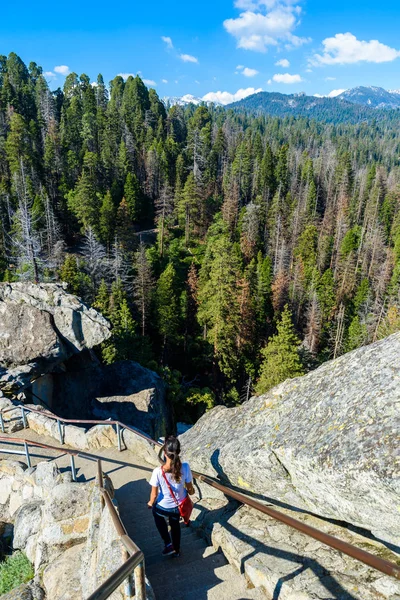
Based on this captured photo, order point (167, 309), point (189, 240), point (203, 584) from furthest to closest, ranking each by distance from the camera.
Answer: point (189, 240)
point (167, 309)
point (203, 584)

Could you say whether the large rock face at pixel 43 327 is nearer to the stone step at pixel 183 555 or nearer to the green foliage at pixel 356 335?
the stone step at pixel 183 555

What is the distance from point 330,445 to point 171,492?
2276mm

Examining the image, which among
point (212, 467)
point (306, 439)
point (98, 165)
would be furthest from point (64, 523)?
point (98, 165)

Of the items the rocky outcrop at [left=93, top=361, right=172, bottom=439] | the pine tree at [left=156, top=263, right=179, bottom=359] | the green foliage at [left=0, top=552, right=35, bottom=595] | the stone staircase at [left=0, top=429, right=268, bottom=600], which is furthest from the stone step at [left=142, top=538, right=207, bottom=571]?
the pine tree at [left=156, top=263, right=179, bottom=359]

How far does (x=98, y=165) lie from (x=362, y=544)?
60.8m

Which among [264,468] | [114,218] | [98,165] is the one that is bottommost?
[264,468]

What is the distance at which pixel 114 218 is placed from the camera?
47094 millimetres

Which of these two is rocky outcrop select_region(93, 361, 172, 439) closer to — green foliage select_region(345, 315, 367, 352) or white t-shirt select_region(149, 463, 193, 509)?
white t-shirt select_region(149, 463, 193, 509)

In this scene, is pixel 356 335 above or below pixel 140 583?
below

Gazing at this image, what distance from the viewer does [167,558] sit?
5.31m

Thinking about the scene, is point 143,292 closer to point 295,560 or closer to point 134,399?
point 134,399

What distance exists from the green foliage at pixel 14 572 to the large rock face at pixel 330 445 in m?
3.46

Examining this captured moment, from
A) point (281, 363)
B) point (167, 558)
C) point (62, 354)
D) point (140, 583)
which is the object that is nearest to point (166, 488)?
point (167, 558)

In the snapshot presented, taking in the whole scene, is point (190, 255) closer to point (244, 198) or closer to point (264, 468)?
point (244, 198)
